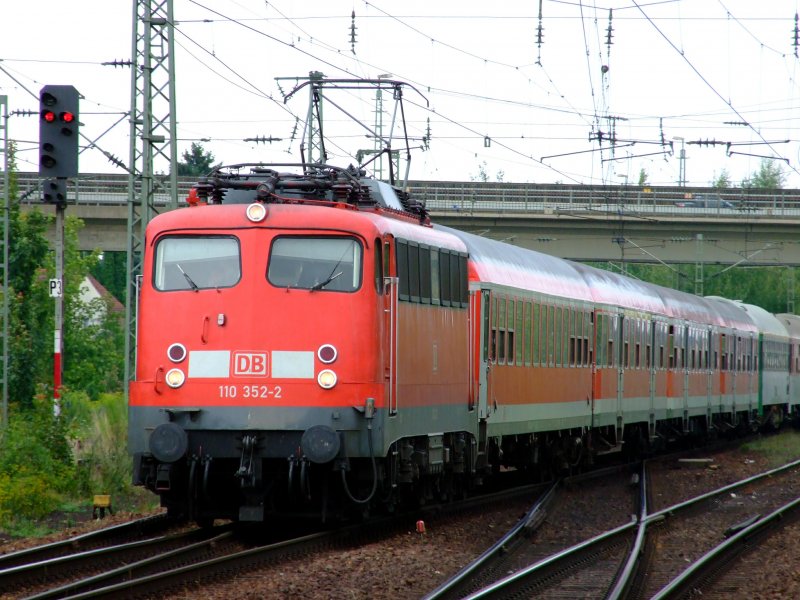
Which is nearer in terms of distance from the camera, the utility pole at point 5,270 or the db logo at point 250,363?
the db logo at point 250,363

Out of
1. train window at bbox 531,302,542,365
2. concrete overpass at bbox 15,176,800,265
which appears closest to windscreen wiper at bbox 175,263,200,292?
train window at bbox 531,302,542,365

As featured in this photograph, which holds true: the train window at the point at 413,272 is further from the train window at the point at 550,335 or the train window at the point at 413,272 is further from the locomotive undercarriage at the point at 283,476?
the train window at the point at 550,335

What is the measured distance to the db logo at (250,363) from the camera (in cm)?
1309

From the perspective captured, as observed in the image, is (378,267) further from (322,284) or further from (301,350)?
(301,350)

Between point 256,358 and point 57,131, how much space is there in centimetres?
525

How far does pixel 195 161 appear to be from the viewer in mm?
87000

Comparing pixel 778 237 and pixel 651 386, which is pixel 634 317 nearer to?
pixel 651 386

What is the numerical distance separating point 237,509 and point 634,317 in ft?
48.1

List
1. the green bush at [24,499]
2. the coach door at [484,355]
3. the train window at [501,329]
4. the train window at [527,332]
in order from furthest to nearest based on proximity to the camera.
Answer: the train window at [527,332] < the train window at [501,329] < the coach door at [484,355] < the green bush at [24,499]

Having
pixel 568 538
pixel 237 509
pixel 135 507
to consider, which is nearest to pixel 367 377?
pixel 237 509

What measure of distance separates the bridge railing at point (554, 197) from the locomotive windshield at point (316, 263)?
1394 inches

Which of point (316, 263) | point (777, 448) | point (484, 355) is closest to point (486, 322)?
point (484, 355)

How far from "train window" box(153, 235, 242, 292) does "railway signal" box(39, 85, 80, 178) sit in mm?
3653

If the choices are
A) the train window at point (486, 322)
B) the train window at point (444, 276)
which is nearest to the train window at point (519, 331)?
the train window at point (486, 322)
